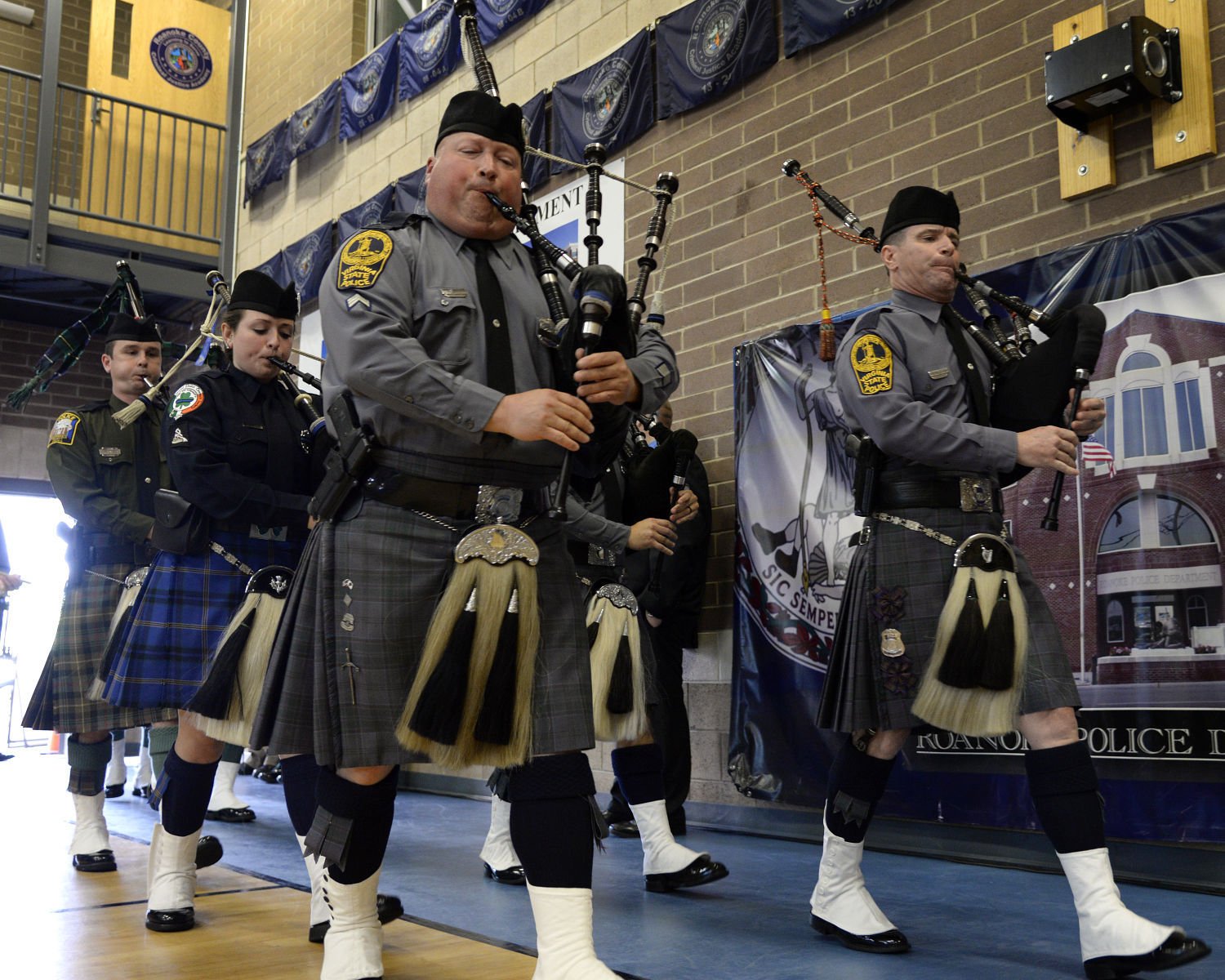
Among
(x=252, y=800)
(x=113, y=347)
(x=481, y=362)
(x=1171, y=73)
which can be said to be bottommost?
(x=252, y=800)

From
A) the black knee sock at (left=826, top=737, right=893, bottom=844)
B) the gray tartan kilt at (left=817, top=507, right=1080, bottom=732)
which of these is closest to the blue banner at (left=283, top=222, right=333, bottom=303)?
the gray tartan kilt at (left=817, top=507, right=1080, bottom=732)

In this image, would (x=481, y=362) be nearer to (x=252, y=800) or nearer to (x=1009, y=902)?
(x=1009, y=902)

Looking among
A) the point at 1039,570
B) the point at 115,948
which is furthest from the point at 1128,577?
the point at 115,948

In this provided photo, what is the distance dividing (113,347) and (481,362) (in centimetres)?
221

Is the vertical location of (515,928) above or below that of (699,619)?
below

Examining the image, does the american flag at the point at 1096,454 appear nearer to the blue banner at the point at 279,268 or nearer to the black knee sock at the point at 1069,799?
the black knee sock at the point at 1069,799

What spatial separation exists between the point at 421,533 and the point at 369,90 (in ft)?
17.9

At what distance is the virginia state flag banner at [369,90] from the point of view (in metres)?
6.36

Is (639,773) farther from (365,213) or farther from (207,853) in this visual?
(365,213)

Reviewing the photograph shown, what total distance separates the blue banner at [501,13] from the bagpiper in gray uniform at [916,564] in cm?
359

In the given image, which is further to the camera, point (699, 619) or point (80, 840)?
point (699, 619)

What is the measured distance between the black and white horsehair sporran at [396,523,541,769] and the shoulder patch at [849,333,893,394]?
898mm

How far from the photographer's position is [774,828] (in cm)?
383

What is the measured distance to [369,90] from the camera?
21.4 ft
